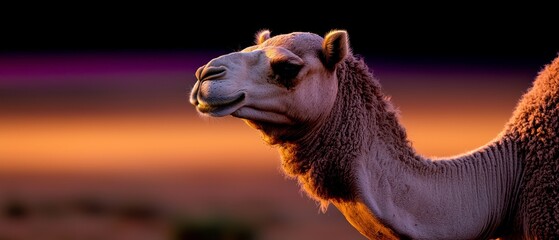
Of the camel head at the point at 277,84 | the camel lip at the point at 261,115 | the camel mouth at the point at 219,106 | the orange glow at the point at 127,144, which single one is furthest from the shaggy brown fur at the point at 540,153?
the orange glow at the point at 127,144

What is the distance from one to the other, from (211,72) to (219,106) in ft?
0.54

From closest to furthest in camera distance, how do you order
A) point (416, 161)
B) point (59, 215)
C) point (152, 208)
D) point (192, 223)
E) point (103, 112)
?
point (416, 161)
point (192, 223)
point (59, 215)
point (152, 208)
point (103, 112)

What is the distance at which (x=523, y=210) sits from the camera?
595 cm

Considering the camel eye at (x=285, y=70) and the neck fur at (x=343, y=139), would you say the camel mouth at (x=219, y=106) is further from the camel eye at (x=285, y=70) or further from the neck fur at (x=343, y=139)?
the neck fur at (x=343, y=139)

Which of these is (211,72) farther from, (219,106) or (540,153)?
(540,153)

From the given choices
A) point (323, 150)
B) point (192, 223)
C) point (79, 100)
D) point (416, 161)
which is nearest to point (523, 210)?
point (416, 161)

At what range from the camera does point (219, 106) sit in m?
5.23

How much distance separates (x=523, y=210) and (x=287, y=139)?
1328 mm

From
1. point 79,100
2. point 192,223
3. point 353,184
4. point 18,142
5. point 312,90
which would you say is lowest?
point 353,184

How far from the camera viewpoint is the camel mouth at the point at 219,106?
5.21 meters

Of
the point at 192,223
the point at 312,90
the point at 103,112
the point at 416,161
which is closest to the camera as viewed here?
the point at 312,90

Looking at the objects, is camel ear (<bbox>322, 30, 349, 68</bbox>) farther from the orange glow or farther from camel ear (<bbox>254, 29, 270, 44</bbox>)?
the orange glow

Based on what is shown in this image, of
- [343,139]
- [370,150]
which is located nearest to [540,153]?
[370,150]

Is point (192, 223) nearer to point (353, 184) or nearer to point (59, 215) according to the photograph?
point (59, 215)
